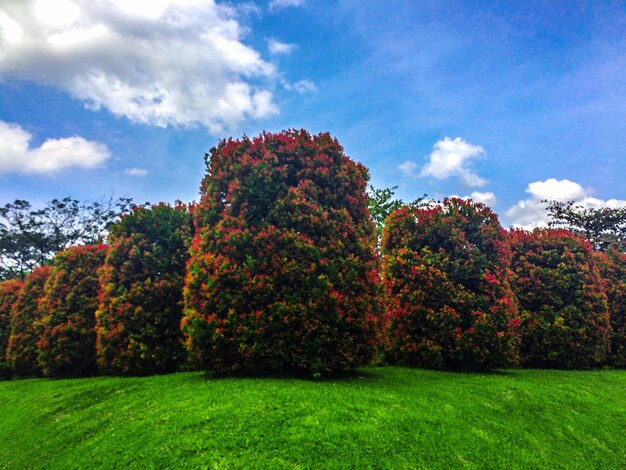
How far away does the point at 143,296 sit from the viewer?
330 inches

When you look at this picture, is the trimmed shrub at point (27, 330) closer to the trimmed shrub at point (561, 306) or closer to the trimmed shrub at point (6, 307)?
the trimmed shrub at point (6, 307)

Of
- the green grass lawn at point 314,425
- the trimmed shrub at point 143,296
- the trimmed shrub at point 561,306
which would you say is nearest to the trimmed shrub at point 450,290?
the green grass lawn at point 314,425

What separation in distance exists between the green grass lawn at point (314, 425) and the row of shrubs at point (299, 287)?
87 centimetres

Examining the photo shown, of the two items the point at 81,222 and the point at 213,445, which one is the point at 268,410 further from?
the point at 81,222

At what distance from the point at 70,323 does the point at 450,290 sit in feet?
30.2

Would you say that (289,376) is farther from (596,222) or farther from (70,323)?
(596,222)

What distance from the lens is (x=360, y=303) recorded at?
6.96 m

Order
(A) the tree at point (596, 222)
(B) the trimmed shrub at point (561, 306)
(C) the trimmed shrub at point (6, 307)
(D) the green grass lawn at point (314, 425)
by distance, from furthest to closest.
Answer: (A) the tree at point (596, 222) → (C) the trimmed shrub at point (6, 307) → (B) the trimmed shrub at point (561, 306) → (D) the green grass lawn at point (314, 425)

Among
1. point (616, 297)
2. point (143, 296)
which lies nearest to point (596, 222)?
point (616, 297)

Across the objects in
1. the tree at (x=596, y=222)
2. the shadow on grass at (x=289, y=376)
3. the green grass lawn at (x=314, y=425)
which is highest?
the tree at (x=596, y=222)

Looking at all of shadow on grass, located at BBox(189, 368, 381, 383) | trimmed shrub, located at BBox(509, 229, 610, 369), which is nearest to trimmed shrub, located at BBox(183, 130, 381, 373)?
shadow on grass, located at BBox(189, 368, 381, 383)

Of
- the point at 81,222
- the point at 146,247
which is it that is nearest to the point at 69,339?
the point at 146,247

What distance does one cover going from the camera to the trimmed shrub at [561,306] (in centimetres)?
1171

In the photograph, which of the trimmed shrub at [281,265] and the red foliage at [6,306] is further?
the red foliage at [6,306]
